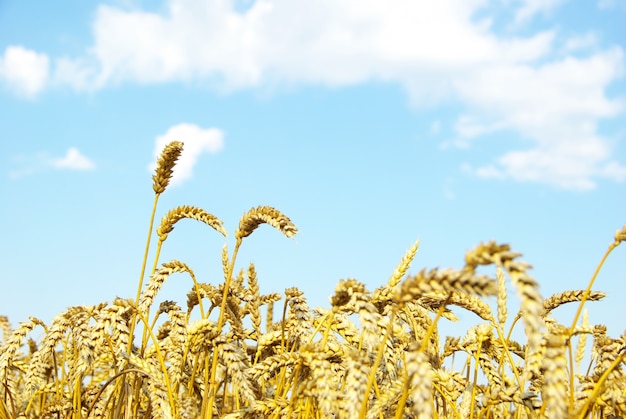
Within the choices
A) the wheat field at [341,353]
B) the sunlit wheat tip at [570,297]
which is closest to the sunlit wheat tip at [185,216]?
the wheat field at [341,353]

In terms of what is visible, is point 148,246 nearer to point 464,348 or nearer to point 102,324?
point 102,324

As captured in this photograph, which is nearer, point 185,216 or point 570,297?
point 185,216

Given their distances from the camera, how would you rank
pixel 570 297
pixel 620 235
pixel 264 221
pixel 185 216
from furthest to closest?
pixel 570 297 → pixel 185 216 → pixel 264 221 → pixel 620 235

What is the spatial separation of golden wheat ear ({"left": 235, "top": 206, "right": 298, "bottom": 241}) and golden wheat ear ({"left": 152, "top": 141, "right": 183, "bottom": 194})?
33.6 inches

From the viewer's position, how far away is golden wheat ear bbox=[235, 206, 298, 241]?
9.19 ft

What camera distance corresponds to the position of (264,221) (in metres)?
2.95

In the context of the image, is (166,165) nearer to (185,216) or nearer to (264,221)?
(185,216)

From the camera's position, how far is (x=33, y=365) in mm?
3922

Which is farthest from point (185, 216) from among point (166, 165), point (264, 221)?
point (264, 221)

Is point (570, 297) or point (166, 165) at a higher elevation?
point (166, 165)

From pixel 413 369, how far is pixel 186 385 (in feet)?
6.65

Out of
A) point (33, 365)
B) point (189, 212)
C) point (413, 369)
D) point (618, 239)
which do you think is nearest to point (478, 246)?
point (413, 369)

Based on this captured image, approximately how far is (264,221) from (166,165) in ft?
3.32

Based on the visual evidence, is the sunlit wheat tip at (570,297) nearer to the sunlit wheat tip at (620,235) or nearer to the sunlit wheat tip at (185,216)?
the sunlit wheat tip at (620,235)
